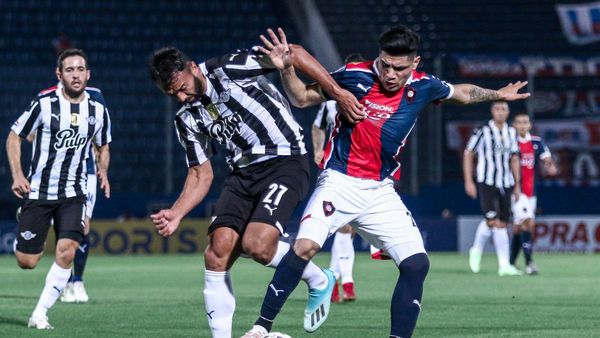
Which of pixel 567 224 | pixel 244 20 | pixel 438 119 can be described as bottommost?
pixel 567 224

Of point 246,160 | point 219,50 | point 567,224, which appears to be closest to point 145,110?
point 219,50

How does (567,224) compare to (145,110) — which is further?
(145,110)

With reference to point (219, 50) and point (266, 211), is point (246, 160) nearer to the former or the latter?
point (266, 211)

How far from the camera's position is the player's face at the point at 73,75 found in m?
9.74

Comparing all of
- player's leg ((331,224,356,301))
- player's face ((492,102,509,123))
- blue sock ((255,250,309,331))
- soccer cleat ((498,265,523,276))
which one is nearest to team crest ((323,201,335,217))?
blue sock ((255,250,309,331))

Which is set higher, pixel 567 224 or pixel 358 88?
pixel 358 88

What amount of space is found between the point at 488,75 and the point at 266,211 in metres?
17.4

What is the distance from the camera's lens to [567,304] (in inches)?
436

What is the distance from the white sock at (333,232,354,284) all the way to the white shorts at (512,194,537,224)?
5587 mm

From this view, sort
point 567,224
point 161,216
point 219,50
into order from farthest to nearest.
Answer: point 219,50 → point 567,224 → point 161,216

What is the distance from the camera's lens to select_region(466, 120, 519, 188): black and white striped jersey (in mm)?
16562

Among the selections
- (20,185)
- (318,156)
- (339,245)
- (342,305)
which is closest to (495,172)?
(339,245)

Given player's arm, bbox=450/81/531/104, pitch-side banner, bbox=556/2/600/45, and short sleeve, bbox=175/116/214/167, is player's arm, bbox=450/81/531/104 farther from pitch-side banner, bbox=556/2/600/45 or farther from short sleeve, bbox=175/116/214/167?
pitch-side banner, bbox=556/2/600/45

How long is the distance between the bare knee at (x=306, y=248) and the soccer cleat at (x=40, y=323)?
2506 millimetres
